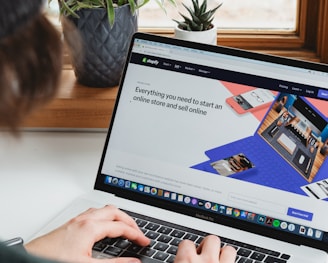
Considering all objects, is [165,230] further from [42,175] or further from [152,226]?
[42,175]

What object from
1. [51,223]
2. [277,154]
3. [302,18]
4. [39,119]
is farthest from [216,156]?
[302,18]

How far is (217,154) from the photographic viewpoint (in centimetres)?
122

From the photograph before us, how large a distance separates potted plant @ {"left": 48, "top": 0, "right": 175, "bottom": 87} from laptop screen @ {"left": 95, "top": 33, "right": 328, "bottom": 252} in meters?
0.20

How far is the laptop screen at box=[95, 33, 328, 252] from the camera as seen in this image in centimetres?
117

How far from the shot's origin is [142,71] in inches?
50.5

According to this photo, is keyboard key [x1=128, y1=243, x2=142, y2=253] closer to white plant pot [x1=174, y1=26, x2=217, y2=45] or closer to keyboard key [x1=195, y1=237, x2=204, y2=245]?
keyboard key [x1=195, y1=237, x2=204, y2=245]

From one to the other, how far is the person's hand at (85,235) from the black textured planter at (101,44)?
0.42 meters

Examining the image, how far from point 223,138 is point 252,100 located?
8 cm

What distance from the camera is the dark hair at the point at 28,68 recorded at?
2.13ft

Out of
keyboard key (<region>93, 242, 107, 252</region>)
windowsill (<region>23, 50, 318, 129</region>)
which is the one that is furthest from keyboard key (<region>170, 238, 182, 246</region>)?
windowsill (<region>23, 50, 318, 129</region>)

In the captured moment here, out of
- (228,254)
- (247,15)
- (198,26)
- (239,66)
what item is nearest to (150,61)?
(239,66)

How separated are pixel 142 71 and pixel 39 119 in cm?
34

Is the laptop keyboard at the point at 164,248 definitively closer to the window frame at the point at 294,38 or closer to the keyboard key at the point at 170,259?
the keyboard key at the point at 170,259

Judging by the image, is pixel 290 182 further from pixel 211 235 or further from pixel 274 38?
pixel 274 38
